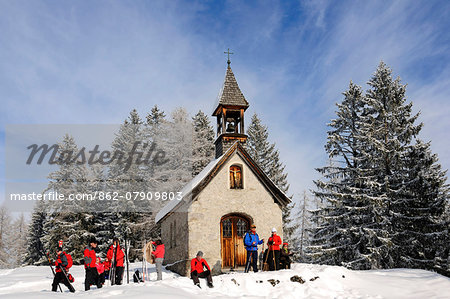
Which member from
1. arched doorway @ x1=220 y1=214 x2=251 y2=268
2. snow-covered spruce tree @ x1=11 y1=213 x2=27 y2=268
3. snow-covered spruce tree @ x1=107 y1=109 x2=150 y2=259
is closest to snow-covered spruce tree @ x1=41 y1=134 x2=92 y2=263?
snow-covered spruce tree @ x1=107 y1=109 x2=150 y2=259

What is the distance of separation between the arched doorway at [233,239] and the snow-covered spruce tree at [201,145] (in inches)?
540

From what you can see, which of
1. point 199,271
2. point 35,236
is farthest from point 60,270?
point 35,236

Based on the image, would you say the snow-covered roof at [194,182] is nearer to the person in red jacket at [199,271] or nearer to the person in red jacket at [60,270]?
the person in red jacket at [199,271]

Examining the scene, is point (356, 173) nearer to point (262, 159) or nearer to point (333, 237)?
point (333, 237)

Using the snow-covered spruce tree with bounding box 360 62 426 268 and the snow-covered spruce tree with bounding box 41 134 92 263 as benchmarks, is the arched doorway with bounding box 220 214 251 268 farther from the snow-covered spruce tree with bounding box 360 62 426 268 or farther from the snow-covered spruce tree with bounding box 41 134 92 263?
the snow-covered spruce tree with bounding box 41 134 92 263

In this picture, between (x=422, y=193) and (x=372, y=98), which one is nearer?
(x=422, y=193)

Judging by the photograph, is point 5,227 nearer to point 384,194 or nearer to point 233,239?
point 233,239

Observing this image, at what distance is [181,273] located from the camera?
55.6 feet

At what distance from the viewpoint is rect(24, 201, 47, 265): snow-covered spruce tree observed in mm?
39875

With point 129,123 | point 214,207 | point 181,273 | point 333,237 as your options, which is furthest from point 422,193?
point 129,123

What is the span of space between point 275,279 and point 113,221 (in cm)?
2324

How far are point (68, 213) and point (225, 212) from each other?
20.0 m

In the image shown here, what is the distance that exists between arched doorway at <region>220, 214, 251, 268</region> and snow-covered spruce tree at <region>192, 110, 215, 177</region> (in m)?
13.7

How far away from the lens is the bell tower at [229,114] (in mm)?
20266
